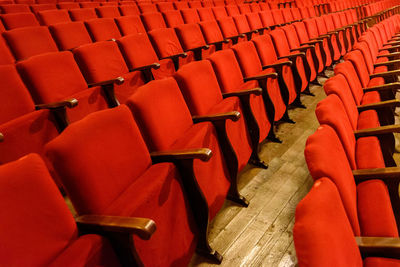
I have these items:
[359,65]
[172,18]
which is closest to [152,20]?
[172,18]

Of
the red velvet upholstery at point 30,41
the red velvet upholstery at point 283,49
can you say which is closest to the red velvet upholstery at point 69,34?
the red velvet upholstery at point 30,41

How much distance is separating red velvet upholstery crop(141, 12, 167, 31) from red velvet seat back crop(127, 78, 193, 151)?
0.52 metres

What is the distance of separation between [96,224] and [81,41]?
0.55 meters

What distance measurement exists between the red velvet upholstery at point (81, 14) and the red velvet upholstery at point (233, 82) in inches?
18.8

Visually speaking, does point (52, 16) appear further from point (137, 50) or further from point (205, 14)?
point (205, 14)

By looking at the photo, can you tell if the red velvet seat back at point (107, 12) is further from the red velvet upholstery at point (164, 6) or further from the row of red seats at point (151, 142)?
the row of red seats at point (151, 142)

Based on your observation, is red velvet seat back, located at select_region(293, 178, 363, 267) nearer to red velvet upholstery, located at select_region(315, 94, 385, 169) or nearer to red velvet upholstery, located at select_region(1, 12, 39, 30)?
red velvet upholstery, located at select_region(315, 94, 385, 169)

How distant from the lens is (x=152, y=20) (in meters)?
0.81

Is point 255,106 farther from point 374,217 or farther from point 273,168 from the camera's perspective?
point 374,217

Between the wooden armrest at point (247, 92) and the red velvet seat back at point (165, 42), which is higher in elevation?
the red velvet seat back at point (165, 42)

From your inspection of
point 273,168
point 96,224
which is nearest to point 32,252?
point 96,224

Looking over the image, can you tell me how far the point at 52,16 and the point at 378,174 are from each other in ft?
2.53

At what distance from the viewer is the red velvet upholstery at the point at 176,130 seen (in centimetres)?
30

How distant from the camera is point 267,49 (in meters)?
0.64
